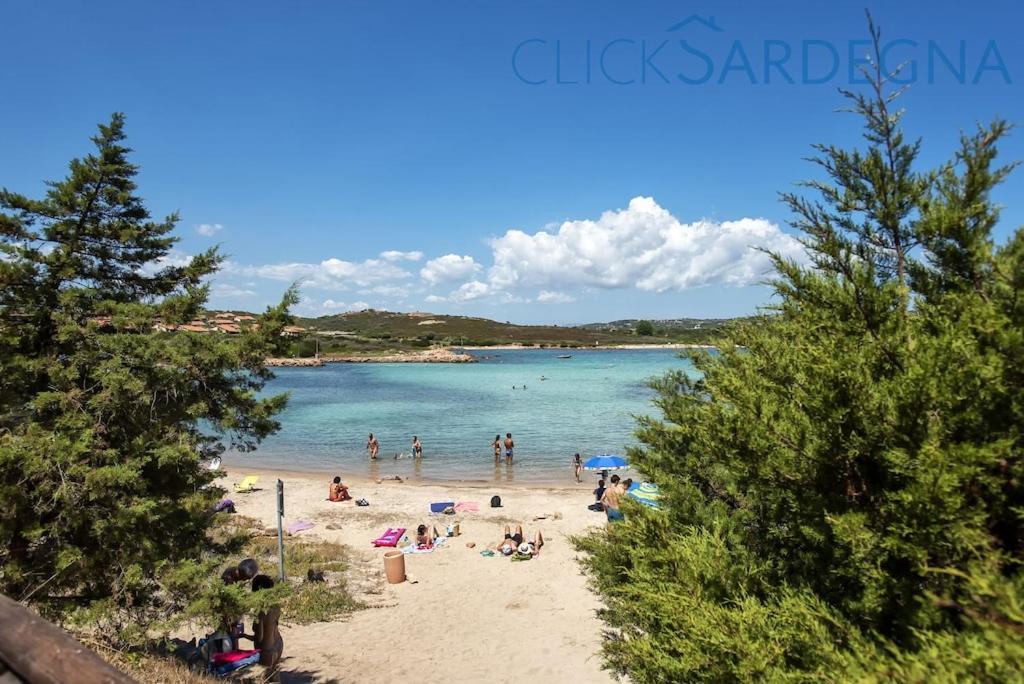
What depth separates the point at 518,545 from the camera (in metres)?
14.8

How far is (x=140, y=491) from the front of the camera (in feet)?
20.8

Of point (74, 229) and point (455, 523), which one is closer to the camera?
point (74, 229)

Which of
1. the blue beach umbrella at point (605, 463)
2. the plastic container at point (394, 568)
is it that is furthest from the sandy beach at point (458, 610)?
the blue beach umbrella at point (605, 463)

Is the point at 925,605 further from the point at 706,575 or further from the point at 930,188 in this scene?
the point at 930,188

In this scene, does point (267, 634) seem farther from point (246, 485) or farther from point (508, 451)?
point (508, 451)

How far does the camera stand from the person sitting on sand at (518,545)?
47.2 ft

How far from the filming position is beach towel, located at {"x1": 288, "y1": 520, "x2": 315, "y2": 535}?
1623 cm

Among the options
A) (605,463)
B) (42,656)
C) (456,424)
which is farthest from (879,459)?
(456,424)

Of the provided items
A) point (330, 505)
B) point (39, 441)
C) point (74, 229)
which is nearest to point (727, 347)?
point (39, 441)

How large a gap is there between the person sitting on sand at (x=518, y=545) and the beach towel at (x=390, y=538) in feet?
9.36

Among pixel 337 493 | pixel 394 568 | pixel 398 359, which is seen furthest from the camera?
pixel 398 359

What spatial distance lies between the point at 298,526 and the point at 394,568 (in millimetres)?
5079

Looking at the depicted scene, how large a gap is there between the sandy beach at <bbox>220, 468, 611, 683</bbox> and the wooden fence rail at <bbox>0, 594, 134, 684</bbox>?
7.54 m

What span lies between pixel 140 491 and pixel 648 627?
5719mm
